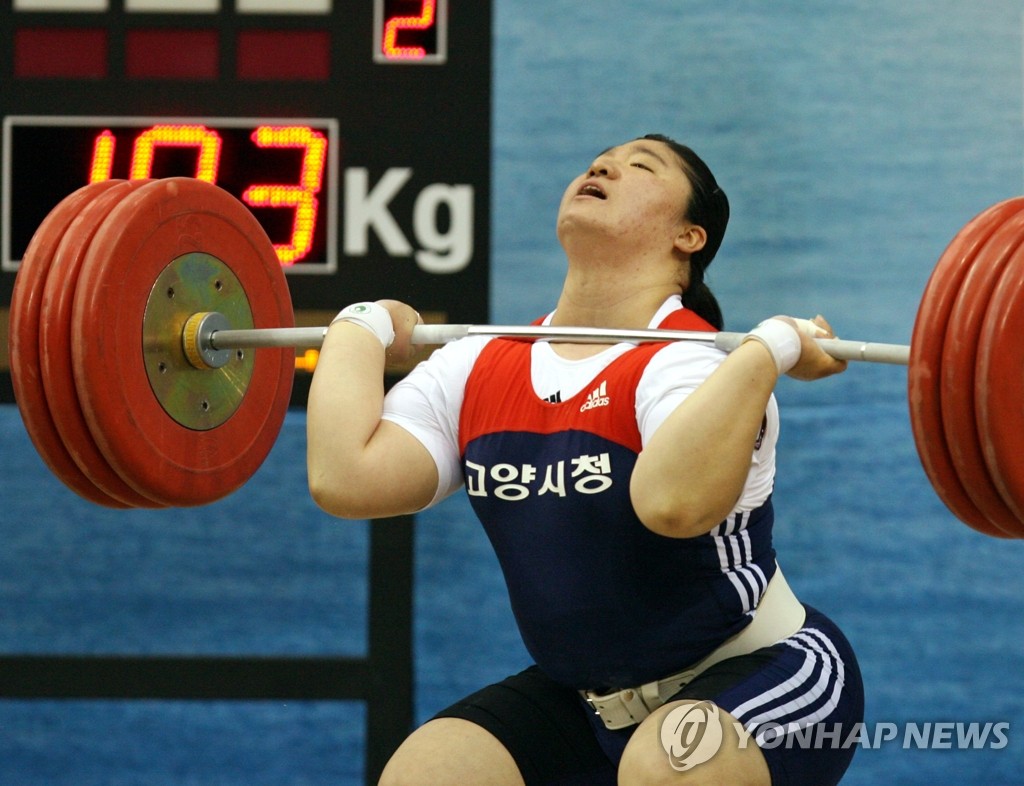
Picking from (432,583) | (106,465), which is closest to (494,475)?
(106,465)

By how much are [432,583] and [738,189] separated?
54.8 inches

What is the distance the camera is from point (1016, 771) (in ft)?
12.2

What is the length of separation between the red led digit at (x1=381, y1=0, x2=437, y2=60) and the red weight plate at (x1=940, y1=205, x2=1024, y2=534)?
2.07 m

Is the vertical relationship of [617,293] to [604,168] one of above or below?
below

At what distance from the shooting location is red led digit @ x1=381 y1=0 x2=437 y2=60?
3.65 metres

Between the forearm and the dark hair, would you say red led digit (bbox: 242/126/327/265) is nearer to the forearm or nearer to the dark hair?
the dark hair

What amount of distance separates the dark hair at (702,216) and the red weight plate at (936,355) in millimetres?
516

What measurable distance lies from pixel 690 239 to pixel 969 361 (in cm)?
62

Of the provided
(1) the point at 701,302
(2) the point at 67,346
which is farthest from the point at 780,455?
(2) the point at 67,346

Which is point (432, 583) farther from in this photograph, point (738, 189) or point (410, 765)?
point (410, 765)

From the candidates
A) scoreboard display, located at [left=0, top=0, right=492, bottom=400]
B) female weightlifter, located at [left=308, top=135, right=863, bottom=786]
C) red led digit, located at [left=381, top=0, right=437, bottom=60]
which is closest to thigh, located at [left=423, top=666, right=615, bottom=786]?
female weightlifter, located at [left=308, top=135, right=863, bottom=786]

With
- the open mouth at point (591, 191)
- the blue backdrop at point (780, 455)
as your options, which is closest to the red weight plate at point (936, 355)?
the open mouth at point (591, 191)

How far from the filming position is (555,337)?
7.23ft

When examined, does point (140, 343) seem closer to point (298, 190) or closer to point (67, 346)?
point (67, 346)
